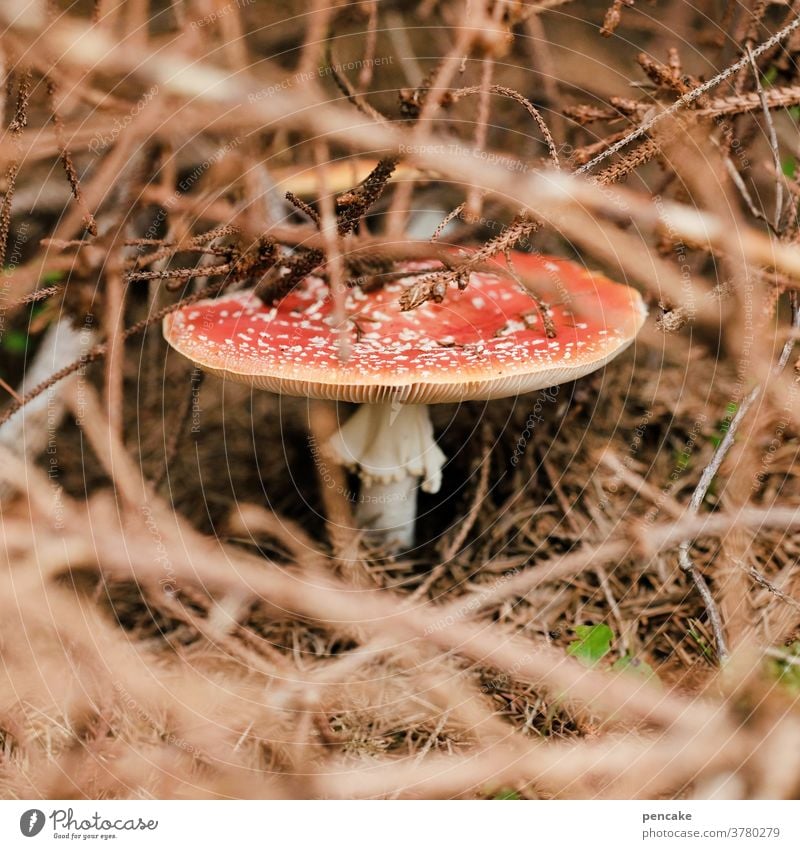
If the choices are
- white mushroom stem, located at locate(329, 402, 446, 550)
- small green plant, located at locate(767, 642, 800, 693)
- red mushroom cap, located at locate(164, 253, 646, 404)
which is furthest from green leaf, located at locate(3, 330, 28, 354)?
small green plant, located at locate(767, 642, 800, 693)

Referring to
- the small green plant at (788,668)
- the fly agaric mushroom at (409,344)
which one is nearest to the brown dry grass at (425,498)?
the small green plant at (788,668)

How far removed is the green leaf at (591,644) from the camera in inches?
47.1

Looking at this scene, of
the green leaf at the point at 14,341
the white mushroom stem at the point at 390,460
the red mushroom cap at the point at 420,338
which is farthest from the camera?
the green leaf at the point at 14,341

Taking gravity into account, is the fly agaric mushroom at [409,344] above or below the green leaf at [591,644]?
above

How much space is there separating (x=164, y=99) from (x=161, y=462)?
787mm

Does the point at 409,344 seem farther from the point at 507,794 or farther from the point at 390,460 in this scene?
the point at 507,794

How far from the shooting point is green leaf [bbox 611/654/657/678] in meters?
1.19

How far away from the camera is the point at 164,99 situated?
1.36 metres

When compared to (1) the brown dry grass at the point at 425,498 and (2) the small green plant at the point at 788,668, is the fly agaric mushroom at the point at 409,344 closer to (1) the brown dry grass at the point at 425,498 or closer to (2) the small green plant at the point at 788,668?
(1) the brown dry grass at the point at 425,498

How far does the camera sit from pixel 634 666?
3.93 feet

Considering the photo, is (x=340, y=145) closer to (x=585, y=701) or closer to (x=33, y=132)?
(x=33, y=132)

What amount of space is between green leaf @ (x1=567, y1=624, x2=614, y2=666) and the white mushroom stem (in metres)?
0.47

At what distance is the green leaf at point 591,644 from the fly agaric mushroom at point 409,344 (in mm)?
472
